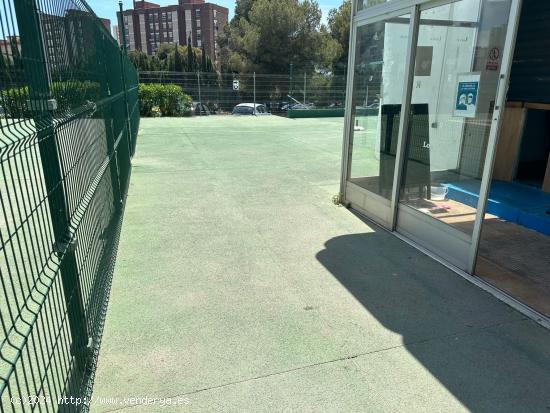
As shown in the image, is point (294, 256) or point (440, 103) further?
point (440, 103)

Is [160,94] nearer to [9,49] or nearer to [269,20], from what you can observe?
[269,20]

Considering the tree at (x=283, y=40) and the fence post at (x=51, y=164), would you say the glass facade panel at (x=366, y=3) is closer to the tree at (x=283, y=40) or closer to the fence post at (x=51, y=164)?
the fence post at (x=51, y=164)

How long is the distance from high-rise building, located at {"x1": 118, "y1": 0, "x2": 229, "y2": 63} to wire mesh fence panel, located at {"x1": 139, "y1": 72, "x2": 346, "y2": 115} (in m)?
62.5

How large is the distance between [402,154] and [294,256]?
1.61 metres

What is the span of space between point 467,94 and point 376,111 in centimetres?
103

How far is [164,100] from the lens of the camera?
18188 millimetres

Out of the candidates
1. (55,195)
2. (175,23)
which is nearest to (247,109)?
(55,195)

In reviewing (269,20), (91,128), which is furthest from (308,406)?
(269,20)

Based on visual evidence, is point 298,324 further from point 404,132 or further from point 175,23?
point 175,23

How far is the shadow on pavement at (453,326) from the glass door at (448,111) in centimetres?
45

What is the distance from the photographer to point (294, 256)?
3.96 m

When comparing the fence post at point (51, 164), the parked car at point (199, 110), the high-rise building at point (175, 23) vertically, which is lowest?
the parked car at point (199, 110)

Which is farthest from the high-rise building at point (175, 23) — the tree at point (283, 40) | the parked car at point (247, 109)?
the parked car at point (247, 109)

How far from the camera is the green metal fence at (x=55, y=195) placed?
138cm
